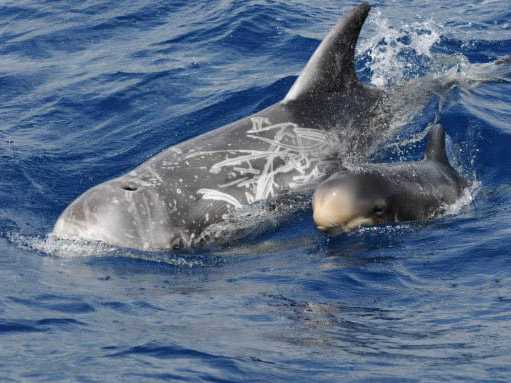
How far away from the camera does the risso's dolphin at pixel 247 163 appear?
406 inches

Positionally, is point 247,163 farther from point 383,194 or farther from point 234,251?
point 383,194

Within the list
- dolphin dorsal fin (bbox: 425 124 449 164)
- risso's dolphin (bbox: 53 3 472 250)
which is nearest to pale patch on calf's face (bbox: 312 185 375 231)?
risso's dolphin (bbox: 53 3 472 250)

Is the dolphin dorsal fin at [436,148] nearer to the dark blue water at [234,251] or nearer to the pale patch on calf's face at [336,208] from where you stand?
the dark blue water at [234,251]

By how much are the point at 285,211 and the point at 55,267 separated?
2.69 meters

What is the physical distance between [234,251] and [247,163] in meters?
1.24

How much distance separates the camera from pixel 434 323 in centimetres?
781

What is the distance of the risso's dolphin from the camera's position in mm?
10312

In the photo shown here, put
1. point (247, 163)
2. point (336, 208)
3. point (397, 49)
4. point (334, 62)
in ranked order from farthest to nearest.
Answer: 1. point (397, 49)
2. point (334, 62)
3. point (247, 163)
4. point (336, 208)

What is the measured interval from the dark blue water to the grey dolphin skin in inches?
8.1

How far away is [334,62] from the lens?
1196 centimetres

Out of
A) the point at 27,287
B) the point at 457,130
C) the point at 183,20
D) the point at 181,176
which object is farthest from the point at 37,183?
the point at 183,20

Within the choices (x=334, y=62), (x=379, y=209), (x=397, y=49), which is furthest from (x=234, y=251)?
(x=397, y=49)

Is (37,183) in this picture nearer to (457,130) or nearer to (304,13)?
(457,130)

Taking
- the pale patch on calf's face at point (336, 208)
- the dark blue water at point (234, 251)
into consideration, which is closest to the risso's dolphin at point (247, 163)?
the dark blue water at point (234, 251)
